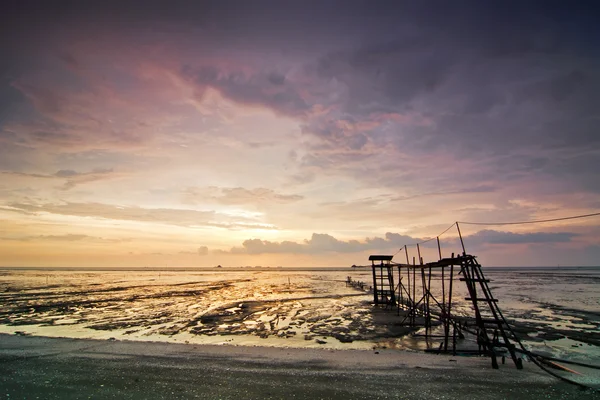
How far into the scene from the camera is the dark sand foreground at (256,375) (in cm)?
1027

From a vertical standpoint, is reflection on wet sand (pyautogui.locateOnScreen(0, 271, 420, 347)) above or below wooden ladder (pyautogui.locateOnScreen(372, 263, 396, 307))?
below

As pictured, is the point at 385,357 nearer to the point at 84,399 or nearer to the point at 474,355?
the point at 474,355

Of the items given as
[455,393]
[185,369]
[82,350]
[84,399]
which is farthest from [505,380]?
[82,350]

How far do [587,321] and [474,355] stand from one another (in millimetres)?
17350

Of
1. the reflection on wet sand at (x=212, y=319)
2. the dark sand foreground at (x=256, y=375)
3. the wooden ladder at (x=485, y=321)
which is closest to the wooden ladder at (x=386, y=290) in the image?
the reflection on wet sand at (x=212, y=319)

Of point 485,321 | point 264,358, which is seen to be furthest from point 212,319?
point 485,321

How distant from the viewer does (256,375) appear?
1192 centimetres

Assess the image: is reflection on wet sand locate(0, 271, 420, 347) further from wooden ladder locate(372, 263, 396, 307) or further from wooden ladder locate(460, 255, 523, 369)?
wooden ladder locate(460, 255, 523, 369)

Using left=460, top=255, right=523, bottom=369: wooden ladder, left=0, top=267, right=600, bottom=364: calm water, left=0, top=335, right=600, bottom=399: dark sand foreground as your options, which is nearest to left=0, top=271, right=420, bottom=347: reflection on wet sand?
left=0, top=267, right=600, bottom=364: calm water

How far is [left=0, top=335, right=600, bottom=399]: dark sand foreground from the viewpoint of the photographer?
10.3 m

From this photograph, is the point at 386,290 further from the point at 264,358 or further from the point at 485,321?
the point at 264,358

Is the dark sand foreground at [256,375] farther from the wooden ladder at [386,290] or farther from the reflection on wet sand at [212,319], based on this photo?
the wooden ladder at [386,290]

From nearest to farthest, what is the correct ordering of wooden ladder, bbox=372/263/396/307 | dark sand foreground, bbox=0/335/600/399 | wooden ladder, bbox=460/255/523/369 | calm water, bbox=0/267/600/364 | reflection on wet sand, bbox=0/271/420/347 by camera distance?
dark sand foreground, bbox=0/335/600/399
wooden ladder, bbox=460/255/523/369
calm water, bbox=0/267/600/364
reflection on wet sand, bbox=0/271/420/347
wooden ladder, bbox=372/263/396/307

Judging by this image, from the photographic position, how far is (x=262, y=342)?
62.5 ft
